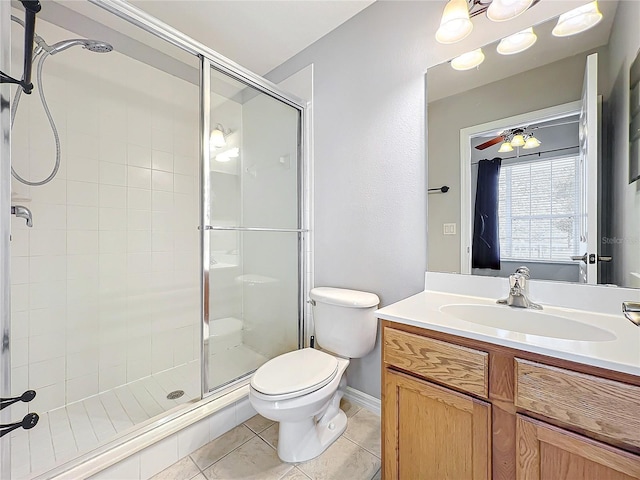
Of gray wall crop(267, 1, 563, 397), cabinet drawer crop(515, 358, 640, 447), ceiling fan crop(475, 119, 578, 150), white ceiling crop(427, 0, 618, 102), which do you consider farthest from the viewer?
gray wall crop(267, 1, 563, 397)

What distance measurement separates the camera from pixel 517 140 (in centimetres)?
127

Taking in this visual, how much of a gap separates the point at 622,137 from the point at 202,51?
188cm

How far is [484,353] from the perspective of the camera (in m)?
0.86

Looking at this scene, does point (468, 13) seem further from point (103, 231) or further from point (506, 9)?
point (103, 231)

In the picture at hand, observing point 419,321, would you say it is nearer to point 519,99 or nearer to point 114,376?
point 519,99

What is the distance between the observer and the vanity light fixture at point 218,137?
1.62 metres

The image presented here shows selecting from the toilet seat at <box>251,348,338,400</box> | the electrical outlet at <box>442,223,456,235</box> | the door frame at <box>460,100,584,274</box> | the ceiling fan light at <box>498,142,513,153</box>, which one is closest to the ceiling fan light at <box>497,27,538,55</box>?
the door frame at <box>460,100,584,274</box>

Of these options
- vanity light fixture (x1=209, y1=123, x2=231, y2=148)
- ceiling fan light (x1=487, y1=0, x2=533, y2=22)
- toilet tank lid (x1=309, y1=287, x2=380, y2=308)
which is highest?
ceiling fan light (x1=487, y1=0, x2=533, y2=22)

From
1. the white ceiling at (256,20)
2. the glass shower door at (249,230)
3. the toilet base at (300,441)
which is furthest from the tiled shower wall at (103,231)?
the toilet base at (300,441)

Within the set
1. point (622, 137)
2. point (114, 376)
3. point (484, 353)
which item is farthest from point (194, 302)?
point (622, 137)

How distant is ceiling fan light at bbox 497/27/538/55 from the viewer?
3.96 ft

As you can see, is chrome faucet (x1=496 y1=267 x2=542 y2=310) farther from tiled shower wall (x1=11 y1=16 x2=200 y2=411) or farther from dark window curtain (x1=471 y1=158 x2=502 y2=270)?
tiled shower wall (x1=11 y1=16 x2=200 y2=411)

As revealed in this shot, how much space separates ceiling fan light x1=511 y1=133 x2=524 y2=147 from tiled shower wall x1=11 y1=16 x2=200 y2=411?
2.18 m

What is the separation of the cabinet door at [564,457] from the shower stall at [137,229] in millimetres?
1404
